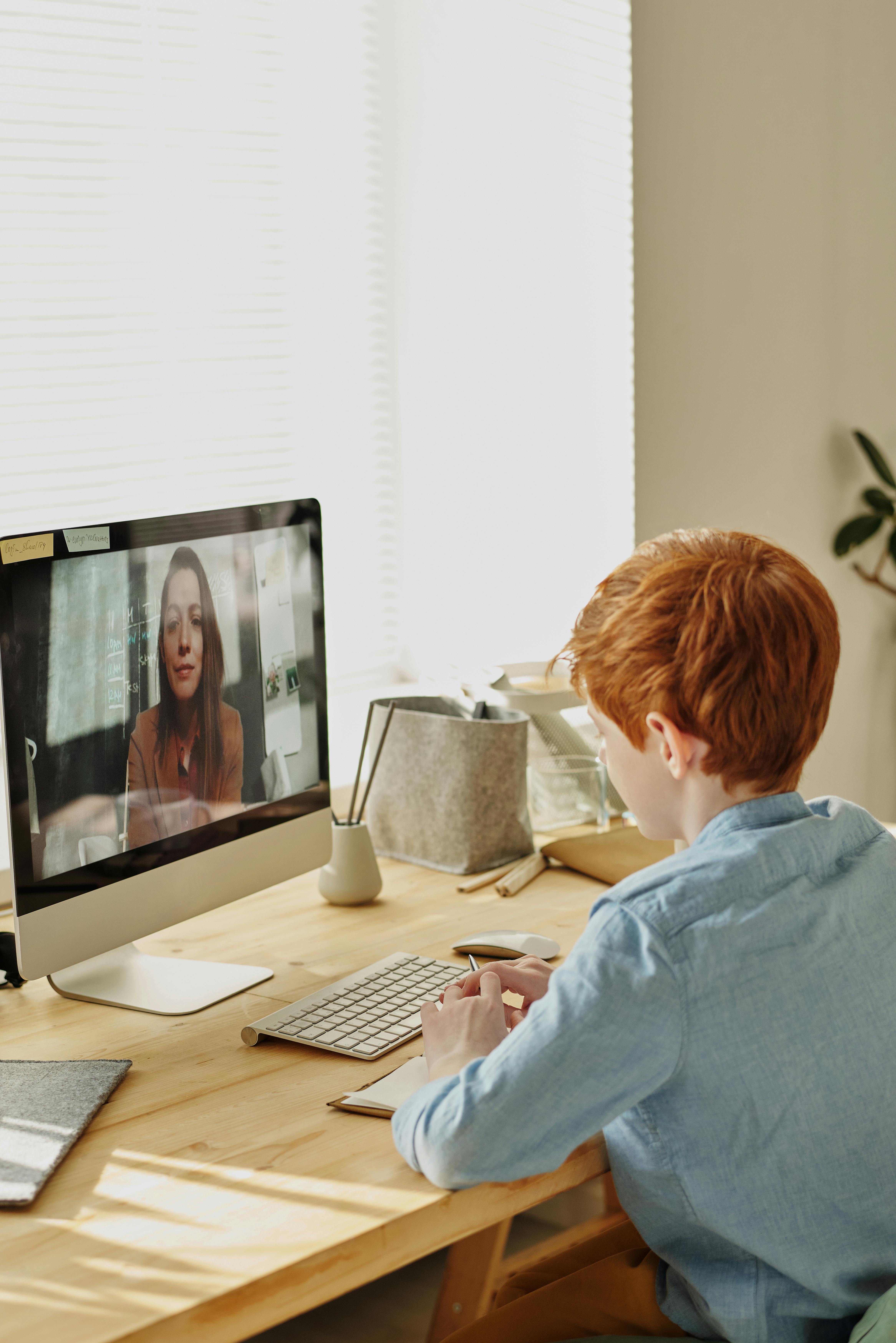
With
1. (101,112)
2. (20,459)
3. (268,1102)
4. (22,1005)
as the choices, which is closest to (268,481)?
(20,459)

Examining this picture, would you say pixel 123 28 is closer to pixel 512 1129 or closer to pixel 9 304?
pixel 9 304

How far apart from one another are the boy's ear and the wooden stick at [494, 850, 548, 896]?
748 millimetres

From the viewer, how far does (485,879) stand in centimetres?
181

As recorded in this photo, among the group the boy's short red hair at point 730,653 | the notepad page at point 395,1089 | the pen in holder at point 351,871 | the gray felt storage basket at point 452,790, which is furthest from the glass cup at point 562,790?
the boy's short red hair at point 730,653

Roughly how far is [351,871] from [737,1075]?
0.86 metres

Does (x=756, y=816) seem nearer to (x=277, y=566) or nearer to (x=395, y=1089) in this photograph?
(x=395, y=1089)

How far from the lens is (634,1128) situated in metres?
1.00

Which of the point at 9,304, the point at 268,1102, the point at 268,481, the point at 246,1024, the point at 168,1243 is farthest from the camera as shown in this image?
the point at 268,481

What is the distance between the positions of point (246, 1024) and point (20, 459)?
979mm

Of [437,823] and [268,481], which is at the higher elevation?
[268,481]

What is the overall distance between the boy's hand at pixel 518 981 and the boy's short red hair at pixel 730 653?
1.06 ft

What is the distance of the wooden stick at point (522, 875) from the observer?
1.75m

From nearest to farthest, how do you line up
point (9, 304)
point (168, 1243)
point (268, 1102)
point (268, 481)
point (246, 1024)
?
point (168, 1243) < point (268, 1102) < point (246, 1024) < point (9, 304) < point (268, 481)

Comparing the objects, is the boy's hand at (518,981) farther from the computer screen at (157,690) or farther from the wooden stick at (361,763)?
the wooden stick at (361,763)
